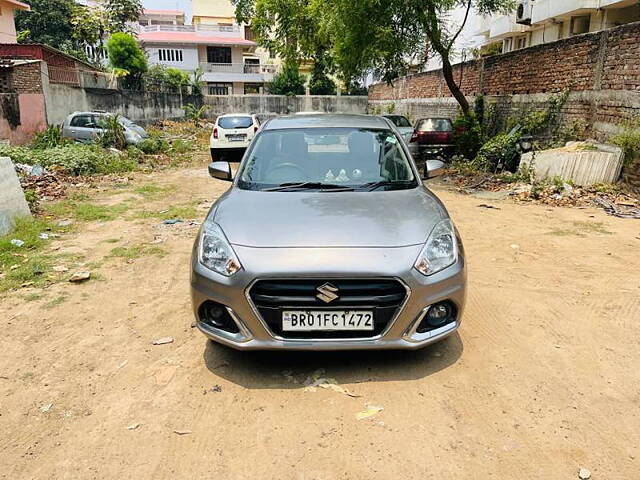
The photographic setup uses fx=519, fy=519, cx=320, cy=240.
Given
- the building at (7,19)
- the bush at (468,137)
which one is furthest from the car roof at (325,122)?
the building at (7,19)

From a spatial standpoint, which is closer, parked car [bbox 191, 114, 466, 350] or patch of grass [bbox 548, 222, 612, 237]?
parked car [bbox 191, 114, 466, 350]

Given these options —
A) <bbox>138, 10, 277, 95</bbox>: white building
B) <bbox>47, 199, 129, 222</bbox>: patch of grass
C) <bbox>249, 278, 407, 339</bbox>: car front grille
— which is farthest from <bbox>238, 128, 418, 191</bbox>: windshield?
<bbox>138, 10, 277, 95</bbox>: white building

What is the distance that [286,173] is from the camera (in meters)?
4.25

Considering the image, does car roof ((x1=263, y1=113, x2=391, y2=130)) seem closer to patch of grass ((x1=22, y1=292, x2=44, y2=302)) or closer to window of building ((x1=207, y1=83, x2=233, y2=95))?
patch of grass ((x1=22, y1=292, x2=44, y2=302))

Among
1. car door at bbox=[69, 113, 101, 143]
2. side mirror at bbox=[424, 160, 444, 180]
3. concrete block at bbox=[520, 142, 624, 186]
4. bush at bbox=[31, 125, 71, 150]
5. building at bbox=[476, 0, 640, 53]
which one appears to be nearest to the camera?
side mirror at bbox=[424, 160, 444, 180]

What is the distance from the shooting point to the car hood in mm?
3213

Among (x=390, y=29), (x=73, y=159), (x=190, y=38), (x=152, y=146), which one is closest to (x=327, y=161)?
(x=390, y=29)

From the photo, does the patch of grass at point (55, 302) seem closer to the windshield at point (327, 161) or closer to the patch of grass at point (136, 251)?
the patch of grass at point (136, 251)

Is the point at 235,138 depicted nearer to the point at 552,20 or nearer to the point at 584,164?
the point at 584,164

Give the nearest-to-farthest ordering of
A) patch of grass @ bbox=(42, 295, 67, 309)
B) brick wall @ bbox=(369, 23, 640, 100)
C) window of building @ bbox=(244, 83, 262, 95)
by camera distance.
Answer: patch of grass @ bbox=(42, 295, 67, 309), brick wall @ bbox=(369, 23, 640, 100), window of building @ bbox=(244, 83, 262, 95)

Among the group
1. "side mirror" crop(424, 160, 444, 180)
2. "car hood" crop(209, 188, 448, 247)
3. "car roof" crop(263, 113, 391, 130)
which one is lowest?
"car hood" crop(209, 188, 448, 247)

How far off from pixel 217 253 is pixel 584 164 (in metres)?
8.55

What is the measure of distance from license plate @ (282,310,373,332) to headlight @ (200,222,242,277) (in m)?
0.43

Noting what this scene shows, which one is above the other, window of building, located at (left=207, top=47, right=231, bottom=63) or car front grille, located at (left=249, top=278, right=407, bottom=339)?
window of building, located at (left=207, top=47, right=231, bottom=63)
